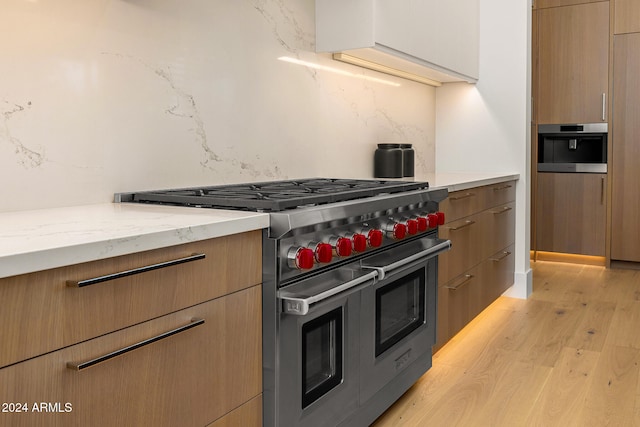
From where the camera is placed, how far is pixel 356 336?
1867 millimetres

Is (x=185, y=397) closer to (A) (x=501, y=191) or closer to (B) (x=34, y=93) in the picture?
(B) (x=34, y=93)

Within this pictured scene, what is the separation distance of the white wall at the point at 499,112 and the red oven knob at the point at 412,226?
6.89 feet

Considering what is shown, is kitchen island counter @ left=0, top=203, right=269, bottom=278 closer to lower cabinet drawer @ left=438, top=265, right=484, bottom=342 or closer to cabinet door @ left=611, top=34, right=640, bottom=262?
lower cabinet drawer @ left=438, top=265, right=484, bottom=342

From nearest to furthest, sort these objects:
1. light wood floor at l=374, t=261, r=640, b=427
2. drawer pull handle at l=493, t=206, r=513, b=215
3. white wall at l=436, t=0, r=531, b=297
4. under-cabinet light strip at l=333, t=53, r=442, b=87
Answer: light wood floor at l=374, t=261, r=640, b=427
under-cabinet light strip at l=333, t=53, r=442, b=87
drawer pull handle at l=493, t=206, r=513, b=215
white wall at l=436, t=0, r=531, b=297

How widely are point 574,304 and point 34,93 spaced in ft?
11.0

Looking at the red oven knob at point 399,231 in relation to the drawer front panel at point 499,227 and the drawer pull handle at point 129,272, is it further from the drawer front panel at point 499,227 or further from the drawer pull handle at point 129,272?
the drawer front panel at point 499,227

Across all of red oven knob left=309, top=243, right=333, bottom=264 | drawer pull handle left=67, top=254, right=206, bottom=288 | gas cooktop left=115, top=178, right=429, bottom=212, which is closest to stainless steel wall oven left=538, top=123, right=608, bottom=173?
gas cooktop left=115, top=178, right=429, bottom=212

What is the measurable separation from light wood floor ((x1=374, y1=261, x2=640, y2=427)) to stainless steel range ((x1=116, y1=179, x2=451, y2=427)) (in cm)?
20

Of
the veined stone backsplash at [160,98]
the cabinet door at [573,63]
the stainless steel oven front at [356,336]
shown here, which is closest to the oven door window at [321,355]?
the stainless steel oven front at [356,336]

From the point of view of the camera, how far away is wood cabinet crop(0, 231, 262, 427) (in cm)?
97

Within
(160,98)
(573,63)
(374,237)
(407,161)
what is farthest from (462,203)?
(573,63)

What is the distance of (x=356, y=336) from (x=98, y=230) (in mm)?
934

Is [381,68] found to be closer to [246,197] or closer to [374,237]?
[374,237]

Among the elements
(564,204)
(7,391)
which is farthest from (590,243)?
(7,391)
